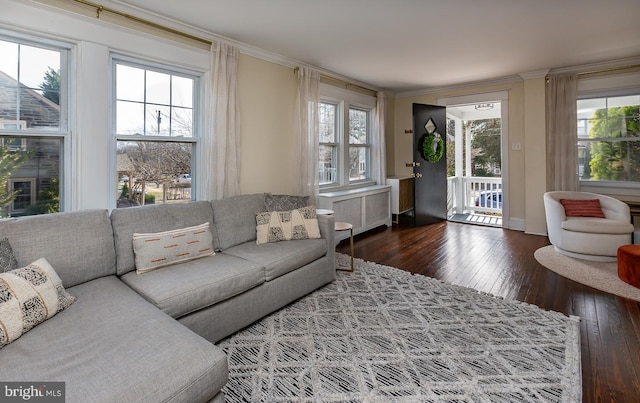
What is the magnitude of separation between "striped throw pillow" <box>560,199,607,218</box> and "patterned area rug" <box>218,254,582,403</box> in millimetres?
2294

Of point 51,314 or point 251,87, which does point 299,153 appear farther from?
point 51,314

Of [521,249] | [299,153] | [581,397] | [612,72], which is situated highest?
[612,72]

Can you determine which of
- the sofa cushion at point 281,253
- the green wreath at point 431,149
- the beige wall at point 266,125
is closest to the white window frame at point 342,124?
the beige wall at point 266,125

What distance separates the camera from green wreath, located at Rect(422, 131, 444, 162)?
19.0 feet

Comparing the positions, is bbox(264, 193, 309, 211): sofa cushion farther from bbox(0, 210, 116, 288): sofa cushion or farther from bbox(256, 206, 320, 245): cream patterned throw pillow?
bbox(0, 210, 116, 288): sofa cushion

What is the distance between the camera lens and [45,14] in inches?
89.7

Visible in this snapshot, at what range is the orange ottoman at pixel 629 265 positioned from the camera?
9.34 feet

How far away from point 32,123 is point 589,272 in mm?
5122

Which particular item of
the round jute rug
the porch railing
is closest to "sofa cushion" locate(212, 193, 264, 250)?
the round jute rug

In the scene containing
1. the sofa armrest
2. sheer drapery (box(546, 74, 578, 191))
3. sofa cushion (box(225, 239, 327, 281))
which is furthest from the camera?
sheer drapery (box(546, 74, 578, 191))

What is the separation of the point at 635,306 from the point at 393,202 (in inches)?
142

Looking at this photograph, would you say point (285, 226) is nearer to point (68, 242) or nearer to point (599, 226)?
point (68, 242)

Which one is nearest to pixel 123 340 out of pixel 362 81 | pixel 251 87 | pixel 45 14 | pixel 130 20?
pixel 45 14

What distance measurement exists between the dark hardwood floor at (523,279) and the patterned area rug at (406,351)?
5.0 inches
